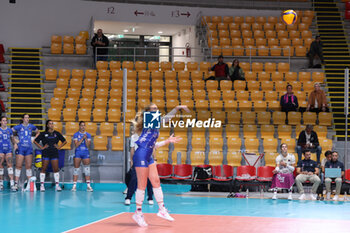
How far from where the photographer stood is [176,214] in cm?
985

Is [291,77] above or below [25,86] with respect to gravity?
above

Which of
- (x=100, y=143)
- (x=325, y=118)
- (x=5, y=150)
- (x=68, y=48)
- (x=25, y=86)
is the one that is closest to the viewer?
(x=5, y=150)

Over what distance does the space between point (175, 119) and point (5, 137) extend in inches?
227

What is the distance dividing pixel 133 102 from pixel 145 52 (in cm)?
953

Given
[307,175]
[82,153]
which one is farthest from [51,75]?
[307,175]

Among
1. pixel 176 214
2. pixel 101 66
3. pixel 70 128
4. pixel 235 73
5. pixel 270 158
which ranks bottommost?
pixel 176 214

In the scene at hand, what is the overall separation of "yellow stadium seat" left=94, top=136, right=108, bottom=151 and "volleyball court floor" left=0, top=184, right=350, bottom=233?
6.84 feet

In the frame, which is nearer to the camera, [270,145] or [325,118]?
[270,145]

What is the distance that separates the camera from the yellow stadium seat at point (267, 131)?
16906 mm

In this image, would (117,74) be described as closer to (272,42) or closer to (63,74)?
(63,74)

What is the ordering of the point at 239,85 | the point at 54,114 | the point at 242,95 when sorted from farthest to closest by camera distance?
1. the point at 239,85
2. the point at 242,95
3. the point at 54,114

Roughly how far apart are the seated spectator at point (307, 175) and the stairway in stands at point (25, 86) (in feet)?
29.4

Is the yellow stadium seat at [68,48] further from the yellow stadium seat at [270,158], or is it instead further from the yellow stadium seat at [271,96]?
the yellow stadium seat at [270,158]

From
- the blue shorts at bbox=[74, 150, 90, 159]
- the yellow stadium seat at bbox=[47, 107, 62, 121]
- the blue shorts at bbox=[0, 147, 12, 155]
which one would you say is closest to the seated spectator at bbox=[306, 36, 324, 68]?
the yellow stadium seat at bbox=[47, 107, 62, 121]
